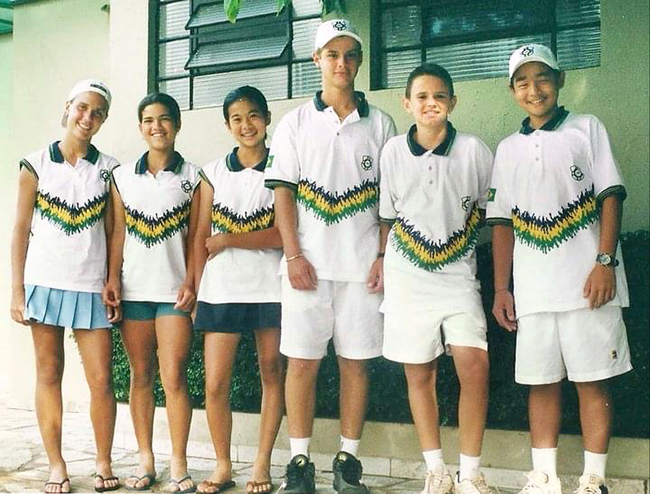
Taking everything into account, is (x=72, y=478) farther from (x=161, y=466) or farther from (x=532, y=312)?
(x=532, y=312)

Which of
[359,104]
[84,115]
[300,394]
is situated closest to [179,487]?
[300,394]

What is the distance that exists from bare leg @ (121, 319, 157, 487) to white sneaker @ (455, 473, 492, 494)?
150cm

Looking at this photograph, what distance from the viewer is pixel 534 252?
3.42m

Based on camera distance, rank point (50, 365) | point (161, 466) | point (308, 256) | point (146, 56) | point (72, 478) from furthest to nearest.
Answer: point (146, 56) < point (161, 466) < point (72, 478) < point (50, 365) < point (308, 256)

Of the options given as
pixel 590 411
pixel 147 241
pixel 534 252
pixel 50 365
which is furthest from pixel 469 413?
pixel 50 365

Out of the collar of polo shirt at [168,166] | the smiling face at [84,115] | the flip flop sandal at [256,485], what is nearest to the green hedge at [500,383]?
the flip flop sandal at [256,485]

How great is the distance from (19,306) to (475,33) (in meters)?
2.84

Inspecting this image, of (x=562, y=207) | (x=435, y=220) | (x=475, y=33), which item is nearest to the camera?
(x=562, y=207)

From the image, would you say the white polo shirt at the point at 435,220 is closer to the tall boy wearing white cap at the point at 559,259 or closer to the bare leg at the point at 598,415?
the tall boy wearing white cap at the point at 559,259

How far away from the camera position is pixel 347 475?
367 centimetres

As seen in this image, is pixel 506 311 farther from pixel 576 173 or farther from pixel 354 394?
pixel 354 394

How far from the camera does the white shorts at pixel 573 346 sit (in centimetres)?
332

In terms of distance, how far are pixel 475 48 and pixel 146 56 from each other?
2289 millimetres

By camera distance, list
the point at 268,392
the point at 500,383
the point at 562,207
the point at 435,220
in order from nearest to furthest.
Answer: the point at 562,207, the point at 435,220, the point at 268,392, the point at 500,383
